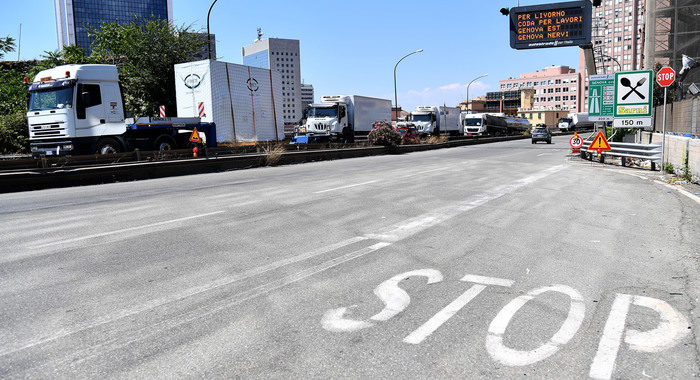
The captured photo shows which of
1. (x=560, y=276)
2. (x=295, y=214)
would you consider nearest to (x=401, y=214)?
(x=295, y=214)

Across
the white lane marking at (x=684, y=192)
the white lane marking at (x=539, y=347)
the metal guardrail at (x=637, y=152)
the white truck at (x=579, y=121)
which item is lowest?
the white lane marking at (x=684, y=192)

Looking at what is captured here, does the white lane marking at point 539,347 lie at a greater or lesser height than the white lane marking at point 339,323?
lesser

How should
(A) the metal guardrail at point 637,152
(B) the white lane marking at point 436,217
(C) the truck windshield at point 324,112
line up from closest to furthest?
(B) the white lane marking at point 436,217, (A) the metal guardrail at point 637,152, (C) the truck windshield at point 324,112

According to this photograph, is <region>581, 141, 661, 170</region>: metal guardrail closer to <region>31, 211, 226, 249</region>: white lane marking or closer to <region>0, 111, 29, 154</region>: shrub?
<region>31, 211, 226, 249</region>: white lane marking

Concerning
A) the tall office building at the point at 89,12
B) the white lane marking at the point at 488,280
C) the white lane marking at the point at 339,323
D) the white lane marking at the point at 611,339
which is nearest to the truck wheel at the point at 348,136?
the white lane marking at the point at 488,280

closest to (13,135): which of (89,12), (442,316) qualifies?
(442,316)

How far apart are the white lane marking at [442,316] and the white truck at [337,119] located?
30.8 metres

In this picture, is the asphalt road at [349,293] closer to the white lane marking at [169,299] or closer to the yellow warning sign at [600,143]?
the white lane marking at [169,299]

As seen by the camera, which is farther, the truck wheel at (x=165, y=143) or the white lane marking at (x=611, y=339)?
the truck wheel at (x=165, y=143)

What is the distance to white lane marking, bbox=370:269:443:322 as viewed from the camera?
3879 mm

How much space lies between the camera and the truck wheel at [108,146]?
1927 cm

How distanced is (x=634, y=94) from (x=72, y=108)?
20.6 m

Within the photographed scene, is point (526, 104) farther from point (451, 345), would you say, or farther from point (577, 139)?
point (451, 345)

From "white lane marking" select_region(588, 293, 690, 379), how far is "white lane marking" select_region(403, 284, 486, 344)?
101 cm
